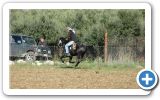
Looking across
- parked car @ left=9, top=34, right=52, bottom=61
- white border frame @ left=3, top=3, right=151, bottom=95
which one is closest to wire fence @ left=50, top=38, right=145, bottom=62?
parked car @ left=9, top=34, right=52, bottom=61

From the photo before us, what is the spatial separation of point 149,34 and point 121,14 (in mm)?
483

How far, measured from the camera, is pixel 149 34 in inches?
865

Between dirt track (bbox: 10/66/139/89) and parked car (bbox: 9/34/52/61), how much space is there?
0.16 meters

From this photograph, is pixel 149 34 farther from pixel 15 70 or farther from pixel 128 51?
pixel 15 70

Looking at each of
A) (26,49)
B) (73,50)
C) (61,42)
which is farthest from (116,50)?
(26,49)

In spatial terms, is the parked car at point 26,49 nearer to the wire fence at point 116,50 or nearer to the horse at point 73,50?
the wire fence at point 116,50

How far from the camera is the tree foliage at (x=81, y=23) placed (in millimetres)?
22094

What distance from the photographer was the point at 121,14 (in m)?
22.1

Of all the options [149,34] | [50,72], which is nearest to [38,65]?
[50,72]

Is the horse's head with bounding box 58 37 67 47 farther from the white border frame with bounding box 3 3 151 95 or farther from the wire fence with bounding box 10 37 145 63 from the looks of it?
the white border frame with bounding box 3 3 151 95

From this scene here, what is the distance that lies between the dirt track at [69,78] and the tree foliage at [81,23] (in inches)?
17.1

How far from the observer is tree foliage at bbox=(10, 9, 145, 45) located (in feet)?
72.5

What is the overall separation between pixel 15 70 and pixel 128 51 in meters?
1.57
